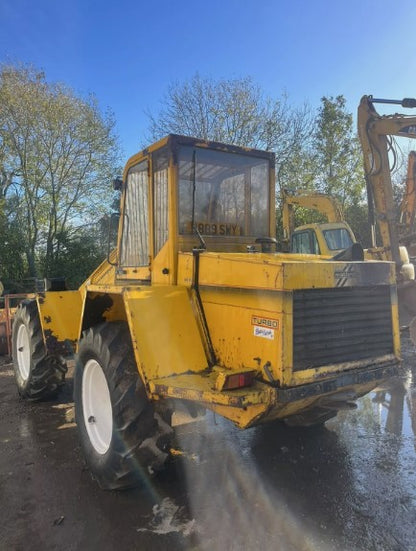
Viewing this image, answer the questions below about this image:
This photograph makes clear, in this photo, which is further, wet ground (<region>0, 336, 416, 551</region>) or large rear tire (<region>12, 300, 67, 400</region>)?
large rear tire (<region>12, 300, 67, 400</region>)

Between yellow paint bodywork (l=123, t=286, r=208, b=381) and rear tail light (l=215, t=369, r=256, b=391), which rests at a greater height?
yellow paint bodywork (l=123, t=286, r=208, b=381)

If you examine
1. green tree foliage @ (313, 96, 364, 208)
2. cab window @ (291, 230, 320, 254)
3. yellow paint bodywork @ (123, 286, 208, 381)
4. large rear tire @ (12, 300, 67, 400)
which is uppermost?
green tree foliage @ (313, 96, 364, 208)

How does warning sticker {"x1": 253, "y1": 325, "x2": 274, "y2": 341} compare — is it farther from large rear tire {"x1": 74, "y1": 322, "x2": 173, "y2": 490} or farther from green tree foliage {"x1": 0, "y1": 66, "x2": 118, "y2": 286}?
green tree foliage {"x1": 0, "y1": 66, "x2": 118, "y2": 286}

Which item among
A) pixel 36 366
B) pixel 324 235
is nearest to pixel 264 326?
pixel 36 366

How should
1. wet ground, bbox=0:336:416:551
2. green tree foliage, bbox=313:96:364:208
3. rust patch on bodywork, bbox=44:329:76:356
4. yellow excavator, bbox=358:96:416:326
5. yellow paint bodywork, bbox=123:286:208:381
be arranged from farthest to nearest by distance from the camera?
green tree foliage, bbox=313:96:364:208
yellow excavator, bbox=358:96:416:326
rust patch on bodywork, bbox=44:329:76:356
yellow paint bodywork, bbox=123:286:208:381
wet ground, bbox=0:336:416:551

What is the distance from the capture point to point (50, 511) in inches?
123

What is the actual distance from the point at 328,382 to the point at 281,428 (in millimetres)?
1735

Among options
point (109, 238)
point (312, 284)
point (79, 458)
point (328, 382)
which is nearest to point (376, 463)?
point (328, 382)

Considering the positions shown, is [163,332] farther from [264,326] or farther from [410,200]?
[410,200]

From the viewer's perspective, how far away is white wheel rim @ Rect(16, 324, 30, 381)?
588 cm

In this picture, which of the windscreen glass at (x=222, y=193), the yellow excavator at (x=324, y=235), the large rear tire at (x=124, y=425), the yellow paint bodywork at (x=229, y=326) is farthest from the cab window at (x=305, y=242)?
the large rear tire at (x=124, y=425)

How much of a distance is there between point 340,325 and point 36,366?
3.89 meters

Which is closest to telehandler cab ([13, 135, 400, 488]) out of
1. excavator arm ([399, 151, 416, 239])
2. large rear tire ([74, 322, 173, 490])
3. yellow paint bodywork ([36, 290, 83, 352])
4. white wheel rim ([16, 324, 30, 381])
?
large rear tire ([74, 322, 173, 490])

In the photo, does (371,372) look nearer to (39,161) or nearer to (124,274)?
(124,274)
